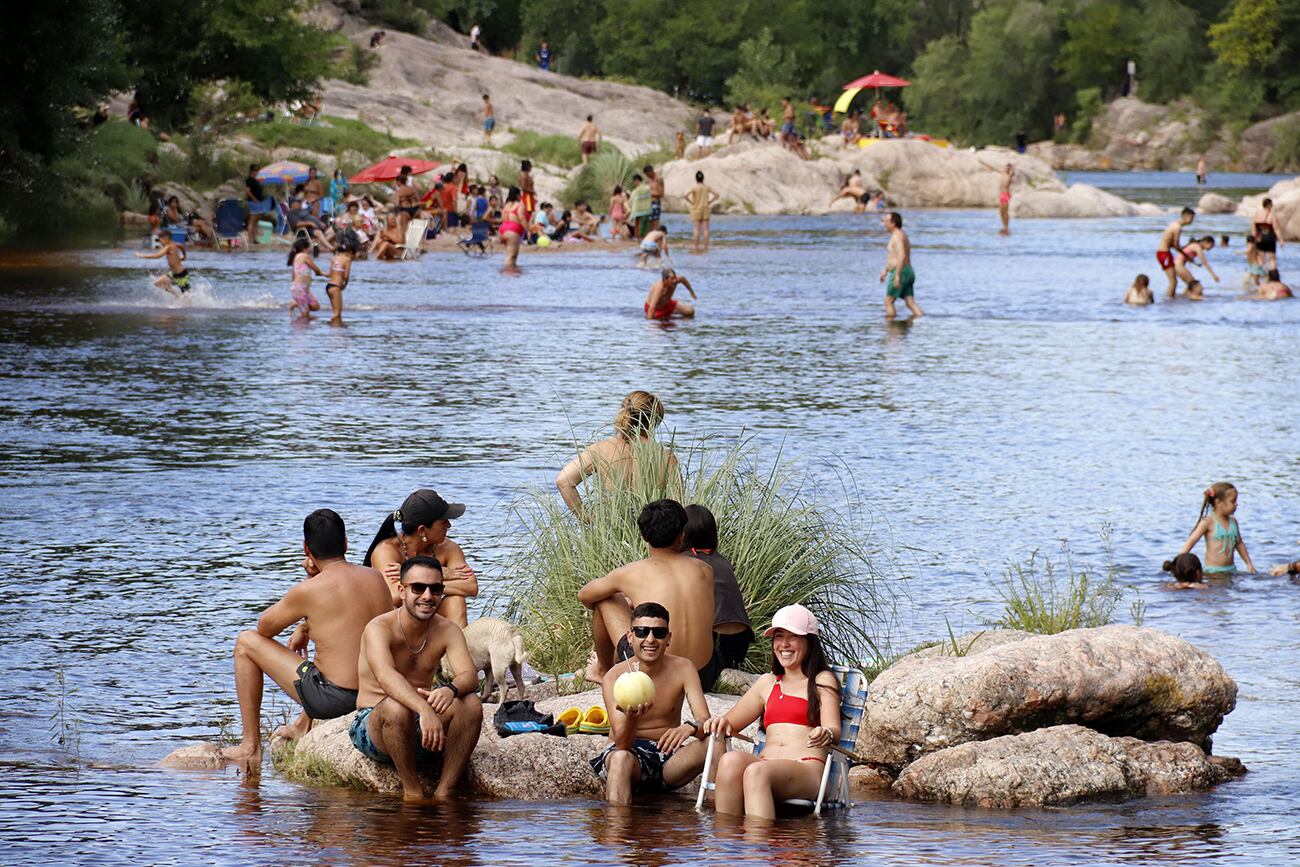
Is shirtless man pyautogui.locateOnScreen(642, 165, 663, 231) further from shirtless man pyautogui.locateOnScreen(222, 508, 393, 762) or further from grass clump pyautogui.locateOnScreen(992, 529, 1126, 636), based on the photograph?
shirtless man pyautogui.locateOnScreen(222, 508, 393, 762)

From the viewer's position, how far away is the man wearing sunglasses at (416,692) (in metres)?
8.23

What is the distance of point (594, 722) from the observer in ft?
29.9

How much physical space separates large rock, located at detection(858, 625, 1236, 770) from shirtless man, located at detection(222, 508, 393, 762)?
2406mm

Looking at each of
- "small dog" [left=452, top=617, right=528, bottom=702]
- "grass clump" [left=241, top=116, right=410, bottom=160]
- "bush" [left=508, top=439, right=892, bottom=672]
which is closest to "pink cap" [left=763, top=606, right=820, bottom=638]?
"small dog" [left=452, top=617, right=528, bottom=702]

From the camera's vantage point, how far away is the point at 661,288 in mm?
29500

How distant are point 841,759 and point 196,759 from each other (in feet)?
9.94

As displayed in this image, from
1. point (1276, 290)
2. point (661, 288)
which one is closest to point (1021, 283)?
point (1276, 290)

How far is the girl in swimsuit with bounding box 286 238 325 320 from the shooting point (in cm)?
2836

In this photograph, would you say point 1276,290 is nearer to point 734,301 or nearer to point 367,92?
point 734,301

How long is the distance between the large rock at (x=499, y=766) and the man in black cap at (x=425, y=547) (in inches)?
31.6

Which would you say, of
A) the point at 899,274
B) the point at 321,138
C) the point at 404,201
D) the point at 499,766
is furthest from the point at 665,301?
the point at 321,138

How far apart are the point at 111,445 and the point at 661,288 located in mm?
12608

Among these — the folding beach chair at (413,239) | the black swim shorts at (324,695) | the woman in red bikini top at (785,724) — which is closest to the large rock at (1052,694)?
the woman in red bikini top at (785,724)

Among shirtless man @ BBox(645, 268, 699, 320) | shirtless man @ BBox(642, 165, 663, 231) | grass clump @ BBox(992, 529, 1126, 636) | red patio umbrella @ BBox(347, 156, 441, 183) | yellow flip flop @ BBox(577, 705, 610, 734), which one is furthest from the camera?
red patio umbrella @ BBox(347, 156, 441, 183)
